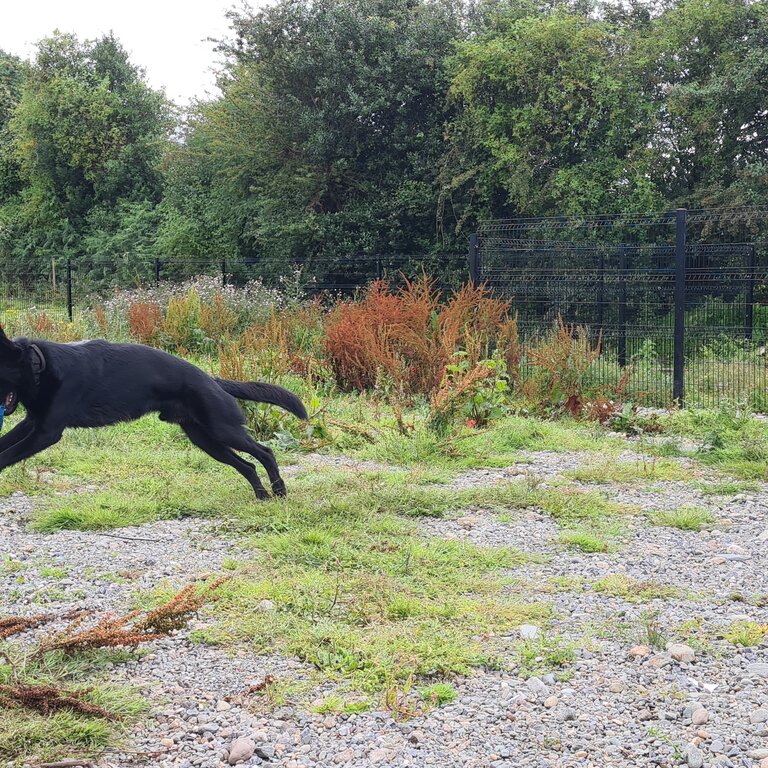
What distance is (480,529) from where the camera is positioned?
5012 millimetres

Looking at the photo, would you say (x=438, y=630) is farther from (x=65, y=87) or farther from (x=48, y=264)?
(x=65, y=87)

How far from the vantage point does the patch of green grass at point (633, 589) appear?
12.8ft

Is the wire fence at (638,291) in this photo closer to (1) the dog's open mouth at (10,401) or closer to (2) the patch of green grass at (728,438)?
(2) the patch of green grass at (728,438)

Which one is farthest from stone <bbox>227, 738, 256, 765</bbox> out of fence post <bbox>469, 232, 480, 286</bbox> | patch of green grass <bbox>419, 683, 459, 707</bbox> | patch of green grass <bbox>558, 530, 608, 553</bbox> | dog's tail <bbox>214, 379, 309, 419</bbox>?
fence post <bbox>469, 232, 480, 286</bbox>

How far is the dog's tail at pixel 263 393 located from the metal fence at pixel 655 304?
14.1ft

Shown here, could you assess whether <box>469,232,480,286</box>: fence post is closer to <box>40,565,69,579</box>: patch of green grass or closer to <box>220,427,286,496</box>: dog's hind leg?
<box>220,427,286,496</box>: dog's hind leg

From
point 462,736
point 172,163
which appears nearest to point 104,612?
point 462,736

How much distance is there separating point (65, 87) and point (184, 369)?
2695 cm

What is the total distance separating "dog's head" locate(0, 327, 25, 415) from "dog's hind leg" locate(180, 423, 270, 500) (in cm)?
99

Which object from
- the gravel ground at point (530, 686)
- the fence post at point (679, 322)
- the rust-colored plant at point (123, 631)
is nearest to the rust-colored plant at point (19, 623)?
the rust-colored plant at point (123, 631)

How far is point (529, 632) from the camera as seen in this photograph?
3473 mm

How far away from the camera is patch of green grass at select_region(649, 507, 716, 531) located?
5.07 metres

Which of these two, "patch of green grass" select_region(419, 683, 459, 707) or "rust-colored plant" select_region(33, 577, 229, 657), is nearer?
"patch of green grass" select_region(419, 683, 459, 707)

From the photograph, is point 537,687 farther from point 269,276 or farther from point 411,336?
point 269,276
